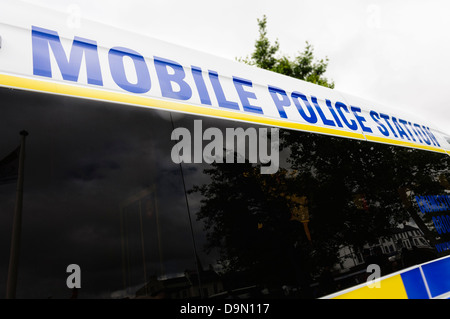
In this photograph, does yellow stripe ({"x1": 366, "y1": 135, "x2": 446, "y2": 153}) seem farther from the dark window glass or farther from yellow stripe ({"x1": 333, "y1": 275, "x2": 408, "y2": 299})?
yellow stripe ({"x1": 333, "y1": 275, "x2": 408, "y2": 299})

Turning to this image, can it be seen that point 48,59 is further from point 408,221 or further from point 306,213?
point 408,221

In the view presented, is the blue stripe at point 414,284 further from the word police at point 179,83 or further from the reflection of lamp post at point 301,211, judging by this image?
the word police at point 179,83

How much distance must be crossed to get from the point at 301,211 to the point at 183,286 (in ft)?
Result: 2.82

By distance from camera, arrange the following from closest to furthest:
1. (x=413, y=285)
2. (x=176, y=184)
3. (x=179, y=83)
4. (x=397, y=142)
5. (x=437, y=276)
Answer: (x=176, y=184), (x=179, y=83), (x=413, y=285), (x=437, y=276), (x=397, y=142)

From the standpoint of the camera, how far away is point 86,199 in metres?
1.23

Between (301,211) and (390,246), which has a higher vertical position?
(301,211)

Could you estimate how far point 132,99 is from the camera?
152 cm

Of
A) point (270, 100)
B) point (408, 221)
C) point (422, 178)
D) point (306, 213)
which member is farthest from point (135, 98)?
point (422, 178)

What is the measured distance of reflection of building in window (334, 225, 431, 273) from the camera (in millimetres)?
1837

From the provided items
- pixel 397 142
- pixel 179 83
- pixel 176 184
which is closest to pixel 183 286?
pixel 176 184

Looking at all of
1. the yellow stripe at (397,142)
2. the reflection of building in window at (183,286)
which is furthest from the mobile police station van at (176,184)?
the yellow stripe at (397,142)

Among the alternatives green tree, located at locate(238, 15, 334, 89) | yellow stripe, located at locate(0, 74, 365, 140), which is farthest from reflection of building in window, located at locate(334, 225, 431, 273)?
green tree, located at locate(238, 15, 334, 89)

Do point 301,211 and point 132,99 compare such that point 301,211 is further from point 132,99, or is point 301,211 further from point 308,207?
point 132,99

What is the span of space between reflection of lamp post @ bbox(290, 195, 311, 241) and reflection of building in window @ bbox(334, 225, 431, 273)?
302 millimetres
